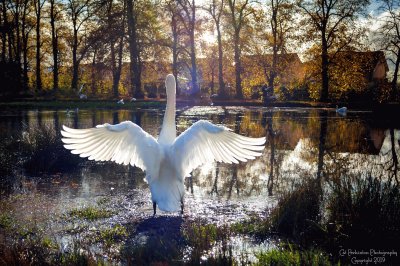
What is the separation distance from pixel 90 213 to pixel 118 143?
115 cm

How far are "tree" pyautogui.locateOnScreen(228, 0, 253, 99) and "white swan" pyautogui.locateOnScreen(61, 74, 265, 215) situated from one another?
34316 mm

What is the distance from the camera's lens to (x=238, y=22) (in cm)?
4191

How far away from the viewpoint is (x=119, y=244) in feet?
17.1

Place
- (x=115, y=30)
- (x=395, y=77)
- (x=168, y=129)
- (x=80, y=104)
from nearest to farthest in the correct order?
(x=168, y=129) < (x=80, y=104) < (x=395, y=77) < (x=115, y=30)

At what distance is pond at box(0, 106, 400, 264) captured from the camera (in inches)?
193

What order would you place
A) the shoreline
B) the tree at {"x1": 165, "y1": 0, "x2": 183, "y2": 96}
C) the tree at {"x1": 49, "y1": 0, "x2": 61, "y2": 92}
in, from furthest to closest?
the tree at {"x1": 49, "y1": 0, "x2": 61, "y2": 92}, the tree at {"x1": 165, "y1": 0, "x2": 183, "y2": 96}, the shoreline

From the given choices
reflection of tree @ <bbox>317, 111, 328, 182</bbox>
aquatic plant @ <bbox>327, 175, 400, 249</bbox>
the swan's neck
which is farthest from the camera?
reflection of tree @ <bbox>317, 111, 328, 182</bbox>

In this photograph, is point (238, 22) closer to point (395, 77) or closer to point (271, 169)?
point (395, 77)

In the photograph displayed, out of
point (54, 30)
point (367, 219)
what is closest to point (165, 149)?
point (367, 219)

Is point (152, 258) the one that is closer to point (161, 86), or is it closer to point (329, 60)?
point (329, 60)

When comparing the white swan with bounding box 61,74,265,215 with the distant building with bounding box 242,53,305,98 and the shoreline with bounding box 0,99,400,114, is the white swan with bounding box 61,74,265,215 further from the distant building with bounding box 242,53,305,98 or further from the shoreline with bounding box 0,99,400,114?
the distant building with bounding box 242,53,305,98

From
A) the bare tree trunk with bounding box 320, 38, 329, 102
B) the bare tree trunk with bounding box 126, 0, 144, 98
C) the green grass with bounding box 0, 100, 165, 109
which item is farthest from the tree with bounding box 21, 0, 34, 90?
the bare tree trunk with bounding box 320, 38, 329, 102

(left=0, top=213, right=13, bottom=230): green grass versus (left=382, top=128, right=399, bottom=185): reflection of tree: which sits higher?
(left=382, top=128, right=399, bottom=185): reflection of tree

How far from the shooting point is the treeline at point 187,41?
117 feet
